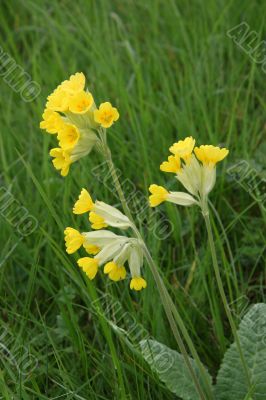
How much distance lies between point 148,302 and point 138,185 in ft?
2.17

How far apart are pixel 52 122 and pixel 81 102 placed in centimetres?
10

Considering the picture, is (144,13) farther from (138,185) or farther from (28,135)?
(138,185)

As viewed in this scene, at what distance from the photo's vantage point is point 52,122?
156 cm

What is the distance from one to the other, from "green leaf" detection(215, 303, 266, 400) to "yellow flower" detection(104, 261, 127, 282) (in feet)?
1.27

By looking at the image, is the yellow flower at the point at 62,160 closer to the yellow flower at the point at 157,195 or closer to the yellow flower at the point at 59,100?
the yellow flower at the point at 59,100

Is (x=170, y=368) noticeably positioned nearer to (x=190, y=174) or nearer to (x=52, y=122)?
(x=190, y=174)

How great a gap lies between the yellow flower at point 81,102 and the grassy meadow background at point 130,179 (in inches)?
13.2

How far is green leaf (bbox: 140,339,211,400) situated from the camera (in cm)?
A: 174

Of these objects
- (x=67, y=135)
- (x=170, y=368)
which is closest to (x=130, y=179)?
(x=170, y=368)

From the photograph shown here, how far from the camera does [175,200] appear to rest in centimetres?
156

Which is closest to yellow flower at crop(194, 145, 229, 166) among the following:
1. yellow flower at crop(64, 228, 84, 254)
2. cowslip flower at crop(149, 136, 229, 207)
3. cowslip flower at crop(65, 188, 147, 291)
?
cowslip flower at crop(149, 136, 229, 207)

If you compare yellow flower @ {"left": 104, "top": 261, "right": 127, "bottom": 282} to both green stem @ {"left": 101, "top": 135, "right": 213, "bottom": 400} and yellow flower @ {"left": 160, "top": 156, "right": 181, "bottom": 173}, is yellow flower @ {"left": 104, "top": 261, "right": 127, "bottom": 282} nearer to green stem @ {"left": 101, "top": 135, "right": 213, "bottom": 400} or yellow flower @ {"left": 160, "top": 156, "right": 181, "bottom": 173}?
green stem @ {"left": 101, "top": 135, "right": 213, "bottom": 400}

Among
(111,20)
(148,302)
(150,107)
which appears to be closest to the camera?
(148,302)

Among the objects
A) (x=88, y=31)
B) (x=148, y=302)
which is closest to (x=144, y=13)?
(x=88, y=31)
